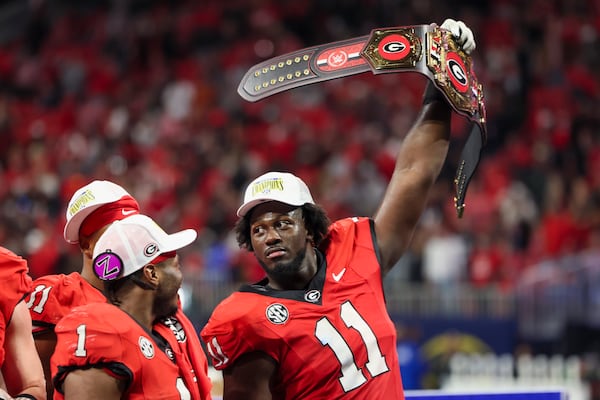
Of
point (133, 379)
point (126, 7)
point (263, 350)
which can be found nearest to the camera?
point (133, 379)

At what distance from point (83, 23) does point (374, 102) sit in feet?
18.7

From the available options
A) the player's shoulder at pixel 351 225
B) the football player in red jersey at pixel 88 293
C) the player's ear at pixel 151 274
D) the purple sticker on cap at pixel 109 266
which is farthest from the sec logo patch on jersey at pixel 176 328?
the player's shoulder at pixel 351 225

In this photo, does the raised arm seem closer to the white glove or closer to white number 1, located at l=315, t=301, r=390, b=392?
the white glove

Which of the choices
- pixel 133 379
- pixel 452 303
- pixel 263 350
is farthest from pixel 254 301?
pixel 452 303

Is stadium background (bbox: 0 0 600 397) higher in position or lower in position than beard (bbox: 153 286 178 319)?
higher

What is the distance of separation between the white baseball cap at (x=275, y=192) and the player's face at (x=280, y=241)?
3 centimetres

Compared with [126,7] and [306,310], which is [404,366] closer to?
[306,310]

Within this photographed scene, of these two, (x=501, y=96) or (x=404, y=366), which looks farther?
(x=501, y=96)

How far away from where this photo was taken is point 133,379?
3492mm

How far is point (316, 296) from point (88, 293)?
0.88m

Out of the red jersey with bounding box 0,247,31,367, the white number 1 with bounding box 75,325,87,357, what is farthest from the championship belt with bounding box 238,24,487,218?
the white number 1 with bounding box 75,325,87,357

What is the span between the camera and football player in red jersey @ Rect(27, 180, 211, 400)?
3.98 m

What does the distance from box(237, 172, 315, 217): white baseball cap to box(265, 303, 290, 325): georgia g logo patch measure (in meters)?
0.41

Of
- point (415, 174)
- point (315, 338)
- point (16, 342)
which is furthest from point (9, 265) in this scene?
point (415, 174)
